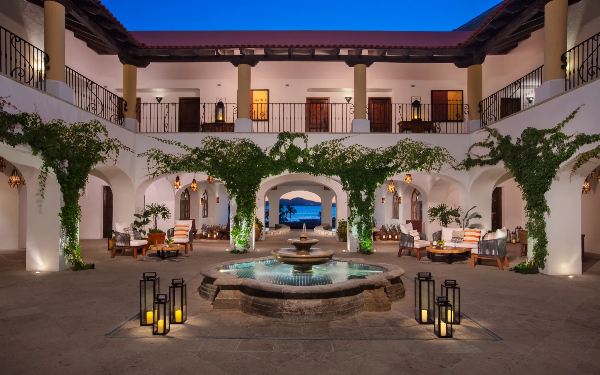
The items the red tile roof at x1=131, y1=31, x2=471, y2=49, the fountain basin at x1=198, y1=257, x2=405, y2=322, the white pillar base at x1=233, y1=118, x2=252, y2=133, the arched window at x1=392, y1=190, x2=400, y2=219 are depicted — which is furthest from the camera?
the arched window at x1=392, y1=190, x2=400, y2=219

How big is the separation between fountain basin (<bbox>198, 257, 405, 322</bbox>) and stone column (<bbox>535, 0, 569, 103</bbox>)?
19.6ft

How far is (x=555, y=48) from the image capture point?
9555 millimetres

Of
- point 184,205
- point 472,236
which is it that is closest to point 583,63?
point 472,236

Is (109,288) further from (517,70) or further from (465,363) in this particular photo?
(517,70)

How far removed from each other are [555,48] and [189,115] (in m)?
12.3

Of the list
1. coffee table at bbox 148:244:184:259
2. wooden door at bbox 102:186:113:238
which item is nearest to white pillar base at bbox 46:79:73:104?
coffee table at bbox 148:244:184:259

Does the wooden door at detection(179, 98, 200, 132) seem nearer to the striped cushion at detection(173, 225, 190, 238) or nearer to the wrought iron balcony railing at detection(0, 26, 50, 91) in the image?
the striped cushion at detection(173, 225, 190, 238)

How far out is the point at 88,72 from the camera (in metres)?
15.2

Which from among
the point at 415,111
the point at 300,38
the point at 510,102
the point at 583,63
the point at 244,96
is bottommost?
the point at 583,63

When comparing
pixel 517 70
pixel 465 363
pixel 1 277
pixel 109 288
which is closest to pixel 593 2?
pixel 517 70

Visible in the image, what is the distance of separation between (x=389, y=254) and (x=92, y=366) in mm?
10022

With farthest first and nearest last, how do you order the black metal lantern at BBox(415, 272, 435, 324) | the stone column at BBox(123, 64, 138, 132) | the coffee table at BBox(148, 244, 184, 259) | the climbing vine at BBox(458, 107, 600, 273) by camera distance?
1. the stone column at BBox(123, 64, 138, 132)
2. the coffee table at BBox(148, 244, 184, 259)
3. the climbing vine at BBox(458, 107, 600, 273)
4. the black metal lantern at BBox(415, 272, 435, 324)

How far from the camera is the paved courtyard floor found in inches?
158

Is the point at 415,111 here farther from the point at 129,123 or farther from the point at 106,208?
the point at 106,208
